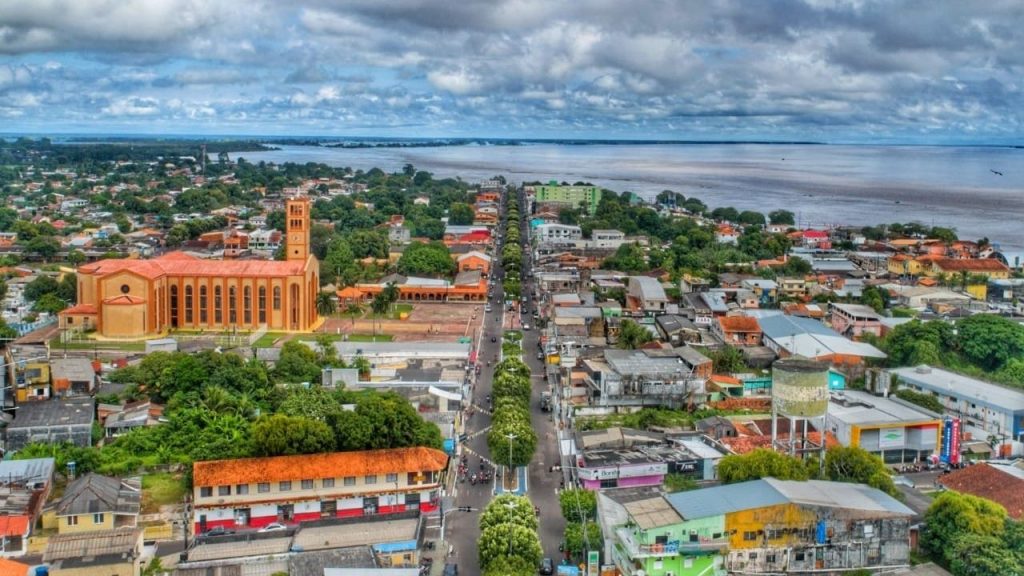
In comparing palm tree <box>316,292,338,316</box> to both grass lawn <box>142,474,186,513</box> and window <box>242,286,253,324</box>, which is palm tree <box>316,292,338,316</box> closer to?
window <box>242,286,253,324</box>

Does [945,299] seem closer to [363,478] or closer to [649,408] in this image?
[649,408]

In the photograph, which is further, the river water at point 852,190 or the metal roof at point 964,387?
the river water at point 852,190

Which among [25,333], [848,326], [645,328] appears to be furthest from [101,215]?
[848,326]

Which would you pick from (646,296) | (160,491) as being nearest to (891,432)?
(646,296)

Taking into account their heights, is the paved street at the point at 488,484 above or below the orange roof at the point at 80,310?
below

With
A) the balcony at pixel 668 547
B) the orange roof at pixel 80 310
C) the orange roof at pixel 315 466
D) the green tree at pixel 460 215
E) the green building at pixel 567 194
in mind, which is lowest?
the balcony at pixel 668 547

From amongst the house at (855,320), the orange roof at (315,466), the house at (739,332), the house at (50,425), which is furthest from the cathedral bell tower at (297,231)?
the house at (855,320)

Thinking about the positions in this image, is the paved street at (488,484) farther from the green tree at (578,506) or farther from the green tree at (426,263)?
the green tree at (426,263)
